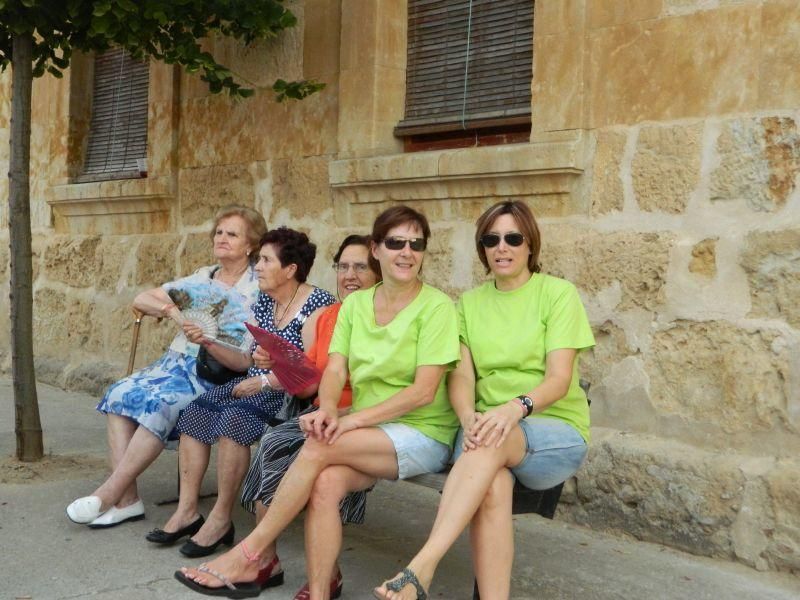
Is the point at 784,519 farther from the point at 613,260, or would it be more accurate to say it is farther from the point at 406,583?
the point at 406,583

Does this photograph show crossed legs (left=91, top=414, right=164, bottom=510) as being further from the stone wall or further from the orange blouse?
the stone wall

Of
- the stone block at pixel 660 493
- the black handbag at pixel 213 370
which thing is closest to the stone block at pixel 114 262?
the black handbag at pixel 213 370

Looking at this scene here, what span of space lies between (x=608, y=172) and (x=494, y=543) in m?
2.01

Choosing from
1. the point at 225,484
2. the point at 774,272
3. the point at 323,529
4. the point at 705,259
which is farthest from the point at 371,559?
the point at 774,272

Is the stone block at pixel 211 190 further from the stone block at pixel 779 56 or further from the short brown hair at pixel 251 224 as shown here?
the stone block at pixel 779 56

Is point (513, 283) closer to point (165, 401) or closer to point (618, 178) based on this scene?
point (618, 178)

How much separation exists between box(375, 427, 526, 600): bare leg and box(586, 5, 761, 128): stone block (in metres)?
1.82

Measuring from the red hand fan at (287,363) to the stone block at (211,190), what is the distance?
2.81 meters

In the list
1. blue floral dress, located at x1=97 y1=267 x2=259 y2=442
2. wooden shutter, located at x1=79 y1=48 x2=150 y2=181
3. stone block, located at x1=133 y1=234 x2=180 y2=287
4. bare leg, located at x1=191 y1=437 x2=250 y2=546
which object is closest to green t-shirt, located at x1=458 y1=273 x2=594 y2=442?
bare leg, located at x1=191 y1=437 x2=250 y2=546

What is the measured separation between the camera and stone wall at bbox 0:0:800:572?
4324 mm

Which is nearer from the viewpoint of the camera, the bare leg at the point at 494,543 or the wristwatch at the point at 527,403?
the bare leg at the point at 494,543

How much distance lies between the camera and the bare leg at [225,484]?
4.32 meters

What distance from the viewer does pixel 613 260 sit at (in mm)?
4875

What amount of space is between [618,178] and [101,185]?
4.30 meters
